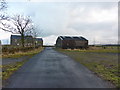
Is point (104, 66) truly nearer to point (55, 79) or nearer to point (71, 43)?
point (55, 79)

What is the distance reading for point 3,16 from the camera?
69.5 feet

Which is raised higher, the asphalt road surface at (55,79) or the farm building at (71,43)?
the farm building at (71,43)

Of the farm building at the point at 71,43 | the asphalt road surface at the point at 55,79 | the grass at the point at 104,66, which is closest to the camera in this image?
the asphalt road surface at the point at 55,79

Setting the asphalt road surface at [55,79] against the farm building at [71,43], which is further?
the farm building at [71,43]

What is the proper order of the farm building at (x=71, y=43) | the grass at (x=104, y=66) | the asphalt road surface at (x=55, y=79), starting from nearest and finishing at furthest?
the asphalt road surface at (x=55, y=79)
the grass at (x=104, y=66)
the farm building at (x=71, y=43)

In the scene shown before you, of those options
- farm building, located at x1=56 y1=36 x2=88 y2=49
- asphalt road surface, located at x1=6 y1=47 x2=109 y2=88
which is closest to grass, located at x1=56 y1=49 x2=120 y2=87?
asphalt road surface, located at x1=6 y1=47 x2=109 y2=88

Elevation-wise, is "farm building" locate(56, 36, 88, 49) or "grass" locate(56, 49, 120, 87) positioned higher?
"farm building" locate(56, 36, 88, 49)

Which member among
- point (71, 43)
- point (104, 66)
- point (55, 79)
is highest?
point (71, 43)

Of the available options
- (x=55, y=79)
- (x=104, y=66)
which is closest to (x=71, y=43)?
(x=104, y=66)

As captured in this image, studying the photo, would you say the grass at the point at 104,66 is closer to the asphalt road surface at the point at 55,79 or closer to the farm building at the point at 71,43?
the asphalt road surface at the point at 55,79

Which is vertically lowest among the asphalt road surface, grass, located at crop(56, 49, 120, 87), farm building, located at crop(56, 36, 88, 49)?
grass, located at crop(56, 49, 120, 87)

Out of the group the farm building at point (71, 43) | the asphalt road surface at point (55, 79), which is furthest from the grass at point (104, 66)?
the farm building at point (71, 43)

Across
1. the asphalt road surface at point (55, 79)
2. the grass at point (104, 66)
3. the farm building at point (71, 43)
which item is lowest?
the grass at point (104, 66)

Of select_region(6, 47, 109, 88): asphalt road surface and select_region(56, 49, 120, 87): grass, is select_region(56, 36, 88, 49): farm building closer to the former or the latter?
select_region(56, 49, 120, 87): grass
